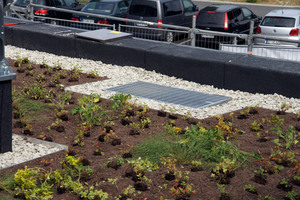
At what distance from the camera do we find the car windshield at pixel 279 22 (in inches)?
637

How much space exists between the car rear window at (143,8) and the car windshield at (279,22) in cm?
373

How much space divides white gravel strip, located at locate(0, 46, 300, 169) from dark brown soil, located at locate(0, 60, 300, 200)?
29 centimetres

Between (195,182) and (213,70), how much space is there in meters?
4.35

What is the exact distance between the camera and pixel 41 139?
263 inches

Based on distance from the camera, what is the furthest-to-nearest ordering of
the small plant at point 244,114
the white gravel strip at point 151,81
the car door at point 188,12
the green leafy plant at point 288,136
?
Result: the car door at point 188,12 → the white gravel strip at point 151,81 → the small plant at point 244,114 → the green leafy plant at point 288,136

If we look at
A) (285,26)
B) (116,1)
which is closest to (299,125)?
(285,26)

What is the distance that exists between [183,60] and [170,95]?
131 centimetres

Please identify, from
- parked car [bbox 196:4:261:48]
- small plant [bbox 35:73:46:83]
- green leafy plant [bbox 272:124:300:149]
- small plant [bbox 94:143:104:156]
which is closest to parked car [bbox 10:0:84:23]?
parked car [bbox 196:4:261:48]

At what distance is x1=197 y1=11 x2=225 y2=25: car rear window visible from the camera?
55.3 feet

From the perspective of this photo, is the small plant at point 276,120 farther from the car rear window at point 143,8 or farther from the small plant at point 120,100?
the car rear window at point 143,8

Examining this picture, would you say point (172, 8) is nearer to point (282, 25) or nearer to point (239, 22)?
point (239, 22)

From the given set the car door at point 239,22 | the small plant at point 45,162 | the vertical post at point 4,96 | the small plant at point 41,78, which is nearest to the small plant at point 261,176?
the small plant at point 45,162

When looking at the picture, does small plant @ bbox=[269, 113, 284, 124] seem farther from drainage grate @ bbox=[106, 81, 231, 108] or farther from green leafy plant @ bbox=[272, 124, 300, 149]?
drainage grate @ bbox=[106, 81, 231, 108]

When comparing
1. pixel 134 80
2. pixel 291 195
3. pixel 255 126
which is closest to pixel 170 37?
pixel 134 80
